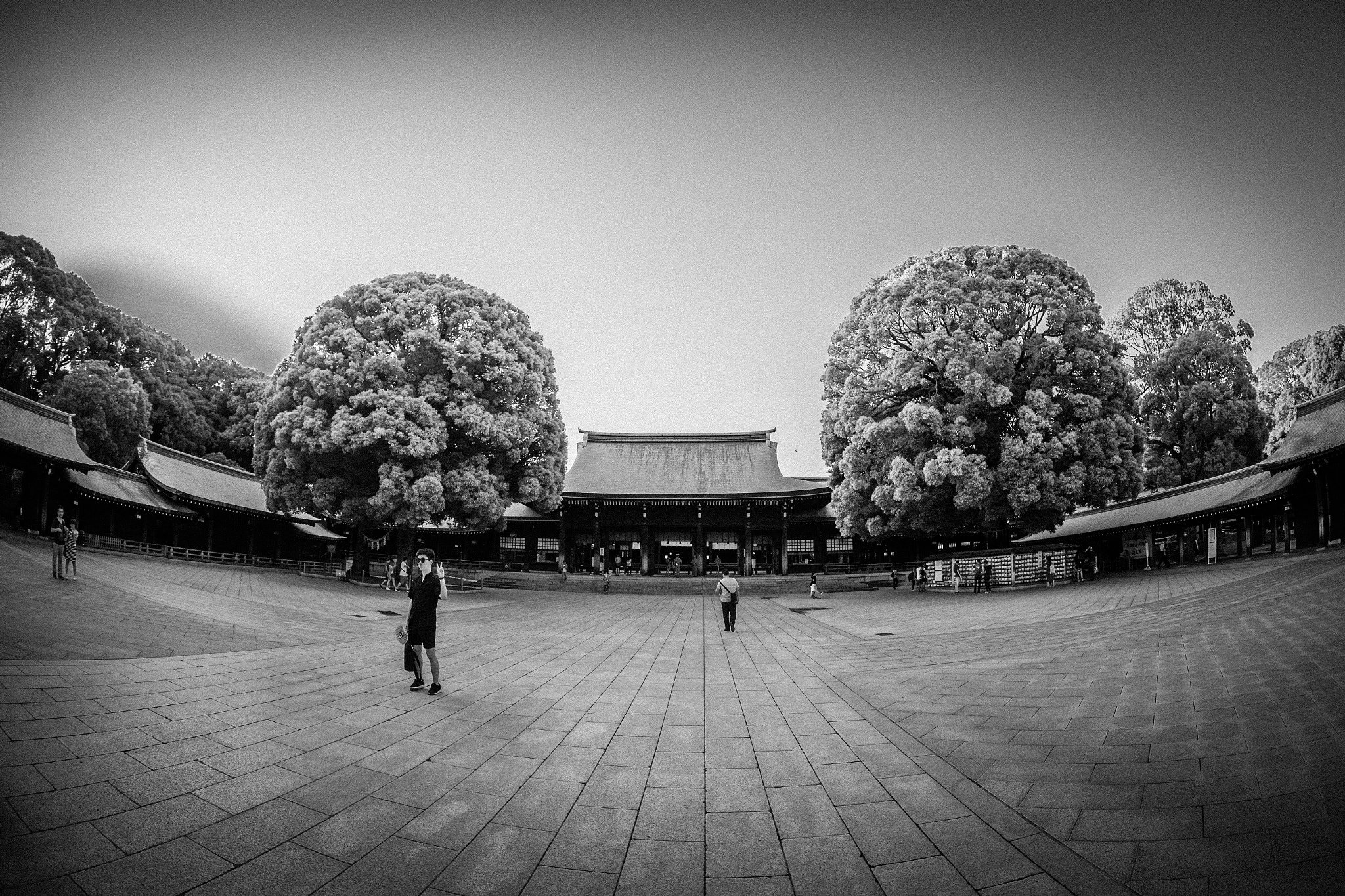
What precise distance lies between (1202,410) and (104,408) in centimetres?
4799

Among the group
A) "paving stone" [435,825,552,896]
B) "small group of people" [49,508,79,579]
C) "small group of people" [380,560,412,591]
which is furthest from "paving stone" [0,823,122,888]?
"small group of people" [380,560,412,591]

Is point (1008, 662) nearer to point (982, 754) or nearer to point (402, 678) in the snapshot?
point (982, 754)

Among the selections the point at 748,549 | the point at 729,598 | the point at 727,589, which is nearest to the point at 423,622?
the point at 727,589

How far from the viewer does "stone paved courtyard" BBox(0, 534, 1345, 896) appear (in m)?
2.58

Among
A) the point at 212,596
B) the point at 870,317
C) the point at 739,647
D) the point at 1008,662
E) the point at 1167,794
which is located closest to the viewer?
the point at 1167,794

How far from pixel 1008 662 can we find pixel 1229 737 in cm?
354

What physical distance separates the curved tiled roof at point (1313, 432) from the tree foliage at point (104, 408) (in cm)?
4072

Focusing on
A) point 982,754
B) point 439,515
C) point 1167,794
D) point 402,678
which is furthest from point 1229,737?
point 439,515

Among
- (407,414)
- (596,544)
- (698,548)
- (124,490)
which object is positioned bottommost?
(698,548)

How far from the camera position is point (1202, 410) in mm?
24312

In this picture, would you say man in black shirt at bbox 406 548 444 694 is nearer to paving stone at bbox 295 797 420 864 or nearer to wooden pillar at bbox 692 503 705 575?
paving stone at bbox 295 797 420 864

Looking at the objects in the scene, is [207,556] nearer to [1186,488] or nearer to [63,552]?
[63,552]

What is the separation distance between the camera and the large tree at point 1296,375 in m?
15.1

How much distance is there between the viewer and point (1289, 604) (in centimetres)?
729
